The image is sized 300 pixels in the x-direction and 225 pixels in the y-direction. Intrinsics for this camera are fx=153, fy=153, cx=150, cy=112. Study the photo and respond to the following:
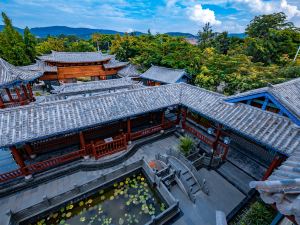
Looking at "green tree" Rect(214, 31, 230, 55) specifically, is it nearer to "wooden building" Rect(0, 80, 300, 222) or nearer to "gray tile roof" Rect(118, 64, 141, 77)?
"gray tile roof" Rect(118, 64, 141, 77)

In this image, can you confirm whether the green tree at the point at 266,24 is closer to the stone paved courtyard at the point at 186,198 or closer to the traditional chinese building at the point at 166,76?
the traditional chinese building at the point at 166,76

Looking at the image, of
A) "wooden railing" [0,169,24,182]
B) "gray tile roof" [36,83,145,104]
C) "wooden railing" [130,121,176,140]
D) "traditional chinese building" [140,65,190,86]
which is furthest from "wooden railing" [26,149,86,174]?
"traditional chinese building" [140,65,190,86]

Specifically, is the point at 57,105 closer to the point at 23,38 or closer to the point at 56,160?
the point at 56,160

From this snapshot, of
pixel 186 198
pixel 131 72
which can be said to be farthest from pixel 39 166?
pixel 131 72

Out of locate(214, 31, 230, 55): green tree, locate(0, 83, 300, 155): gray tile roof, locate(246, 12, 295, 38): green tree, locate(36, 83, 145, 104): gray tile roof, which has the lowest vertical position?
locate(36, 83, 145, 104): gray tile roof

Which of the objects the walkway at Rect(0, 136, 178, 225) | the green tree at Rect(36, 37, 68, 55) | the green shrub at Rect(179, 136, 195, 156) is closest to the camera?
the walkway at Rect(0, 136, 178, 225)

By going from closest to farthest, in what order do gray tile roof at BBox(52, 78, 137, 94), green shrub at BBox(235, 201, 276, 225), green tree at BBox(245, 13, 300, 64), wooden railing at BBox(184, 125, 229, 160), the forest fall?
1. green shrub at BBox(235, 201, 276, 225)
2. wooden railing at BBox(184, 125, 229, 160)
3. gray tile roof at BBox(52, 78, 137, 94)
4. the forest
5. green tree at BBox(245, 13, 300, 64)

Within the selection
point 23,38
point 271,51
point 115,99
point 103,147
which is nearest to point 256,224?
point 103,147
